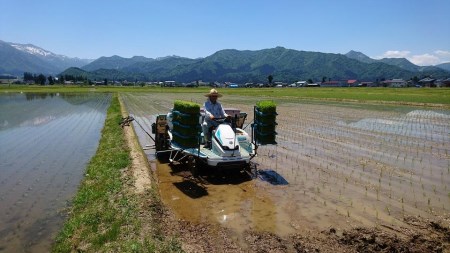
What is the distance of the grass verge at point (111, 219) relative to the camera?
5.65 m

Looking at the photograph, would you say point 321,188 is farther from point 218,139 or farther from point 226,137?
point 218,139

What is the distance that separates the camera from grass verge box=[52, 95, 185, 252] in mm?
5654

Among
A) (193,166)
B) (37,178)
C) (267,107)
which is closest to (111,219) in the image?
(193,166)

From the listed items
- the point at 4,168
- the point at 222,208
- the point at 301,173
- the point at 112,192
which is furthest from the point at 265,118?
the point at 4,168

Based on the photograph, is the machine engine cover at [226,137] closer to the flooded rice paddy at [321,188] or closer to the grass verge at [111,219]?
the flooded rice paddy at [321,188]

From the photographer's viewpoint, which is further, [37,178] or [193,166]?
[37,178]

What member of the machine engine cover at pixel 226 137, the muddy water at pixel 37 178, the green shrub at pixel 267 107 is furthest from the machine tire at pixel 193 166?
the muddy water at pixel 37 178

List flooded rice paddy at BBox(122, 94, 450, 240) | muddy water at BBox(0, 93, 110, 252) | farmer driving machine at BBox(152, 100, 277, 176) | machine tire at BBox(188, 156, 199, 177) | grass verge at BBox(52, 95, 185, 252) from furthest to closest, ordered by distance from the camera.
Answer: machine tire at BBox(188, 156, 199, 177), farmer driving machine at BBox(152, 100, 277, 176), flooded rice paddy at BBox(122, 94, 450, 240), muddy water at BBox(0, 93, 110, 252), grass verge at BBox(52, 95, 185, 252)

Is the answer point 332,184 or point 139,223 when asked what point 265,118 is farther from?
point 139,223

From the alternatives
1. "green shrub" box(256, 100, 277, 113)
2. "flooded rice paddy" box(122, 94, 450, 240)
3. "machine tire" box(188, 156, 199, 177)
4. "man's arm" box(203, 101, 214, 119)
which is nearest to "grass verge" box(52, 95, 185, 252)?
"flooded rice paddy" box(122, 94, 450, 240)

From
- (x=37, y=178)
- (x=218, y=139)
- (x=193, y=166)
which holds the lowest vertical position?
(x=37, y=178)

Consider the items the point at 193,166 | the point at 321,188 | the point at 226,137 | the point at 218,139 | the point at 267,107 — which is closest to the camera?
the point at 321,188

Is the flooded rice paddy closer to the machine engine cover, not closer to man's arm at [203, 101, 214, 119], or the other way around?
the machine engine cover

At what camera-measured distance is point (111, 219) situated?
671 centimetres
